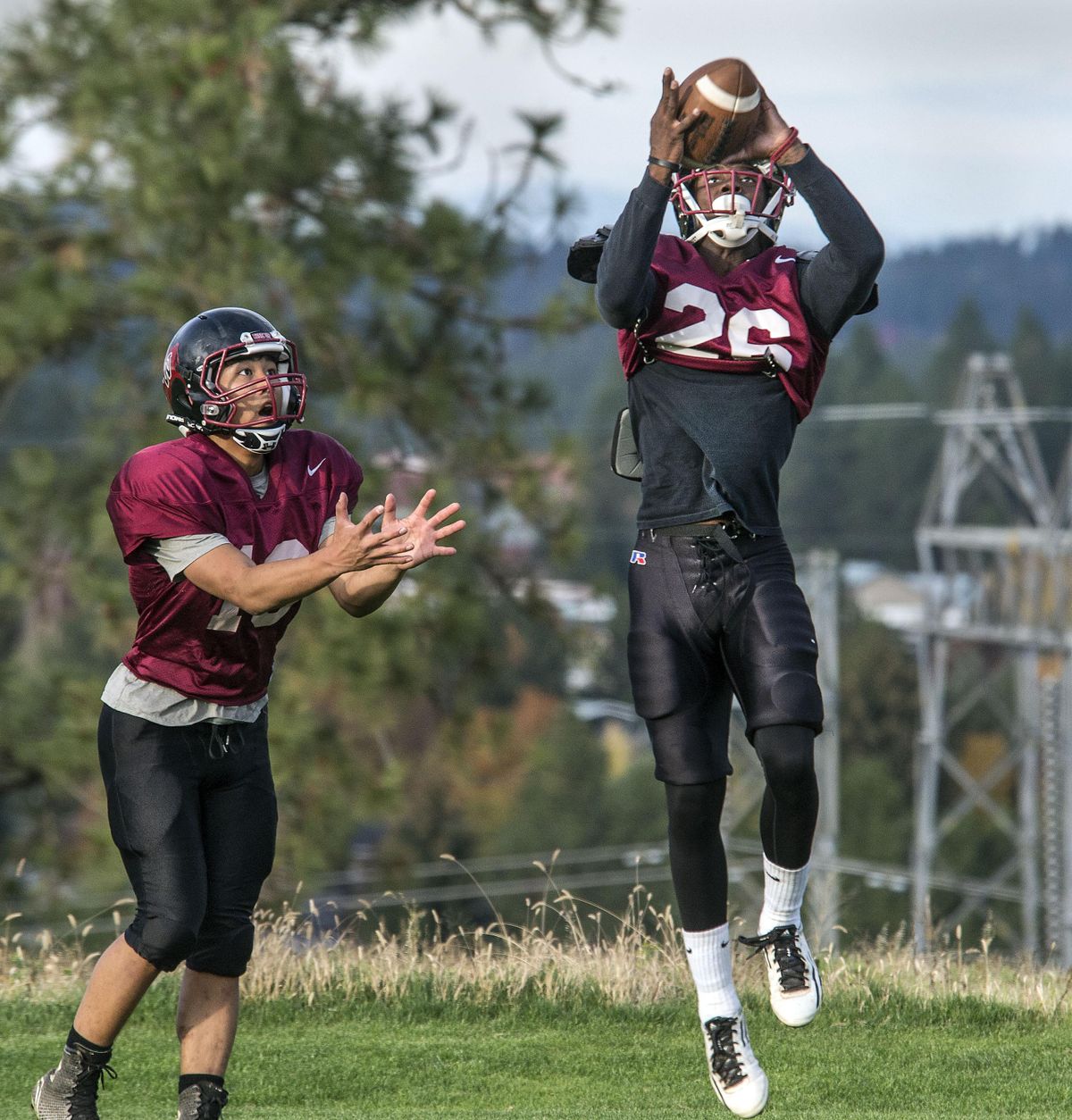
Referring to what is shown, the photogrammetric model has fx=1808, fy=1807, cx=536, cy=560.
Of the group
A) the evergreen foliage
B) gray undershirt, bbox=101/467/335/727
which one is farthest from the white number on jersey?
the evergreen foliage

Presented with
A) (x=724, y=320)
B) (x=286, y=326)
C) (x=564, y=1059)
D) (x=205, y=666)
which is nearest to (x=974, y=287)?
(x=286, y=326)

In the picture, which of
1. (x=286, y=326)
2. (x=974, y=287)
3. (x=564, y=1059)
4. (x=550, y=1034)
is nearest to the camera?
(x=564, y=1059)

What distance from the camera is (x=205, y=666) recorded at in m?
4.57

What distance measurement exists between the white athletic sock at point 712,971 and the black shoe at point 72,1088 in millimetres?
1556

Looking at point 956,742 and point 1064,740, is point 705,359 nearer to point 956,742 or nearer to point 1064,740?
point 1064,740

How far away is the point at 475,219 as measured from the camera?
13141mm

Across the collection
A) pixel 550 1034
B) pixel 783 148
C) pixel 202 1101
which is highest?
pixel 783 148

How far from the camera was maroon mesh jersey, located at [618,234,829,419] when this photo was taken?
15.5ft

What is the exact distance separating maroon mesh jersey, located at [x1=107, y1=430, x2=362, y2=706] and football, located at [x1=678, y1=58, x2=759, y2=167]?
4.29ft

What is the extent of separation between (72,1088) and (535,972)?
7.65ft

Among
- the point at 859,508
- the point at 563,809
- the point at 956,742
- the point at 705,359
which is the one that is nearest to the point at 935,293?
the point at 859,508

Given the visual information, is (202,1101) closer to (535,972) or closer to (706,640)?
(706,640)

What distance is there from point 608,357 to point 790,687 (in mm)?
68880

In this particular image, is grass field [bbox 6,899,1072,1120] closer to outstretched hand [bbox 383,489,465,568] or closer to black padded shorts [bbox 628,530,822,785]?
black padded shorts [bbox 628,530,822,785]
